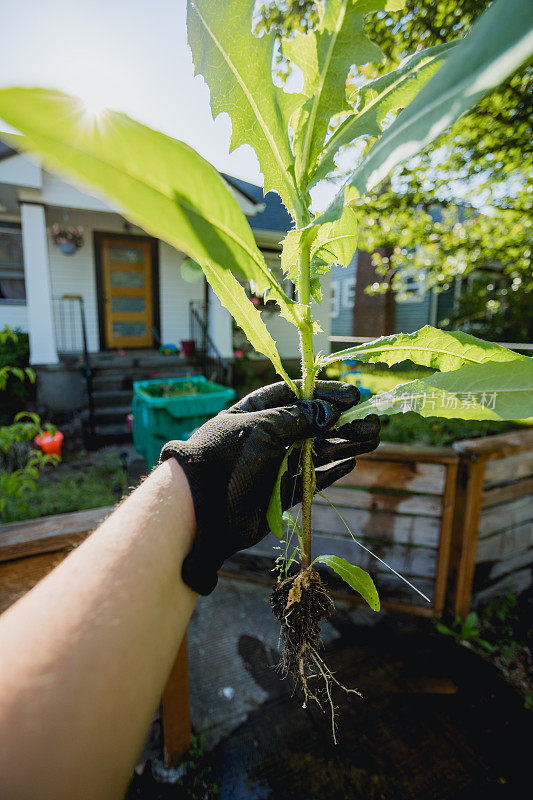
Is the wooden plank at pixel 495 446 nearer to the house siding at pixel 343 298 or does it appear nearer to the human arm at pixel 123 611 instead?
the human arm at pixel 123 611

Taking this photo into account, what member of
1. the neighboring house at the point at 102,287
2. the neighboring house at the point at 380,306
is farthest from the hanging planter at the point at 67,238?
the neighboring house at the point at 380,306

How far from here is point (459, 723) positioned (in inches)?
91.7

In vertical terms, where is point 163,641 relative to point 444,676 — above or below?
above

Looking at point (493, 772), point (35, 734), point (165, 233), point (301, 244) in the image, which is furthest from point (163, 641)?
point (493, 772)

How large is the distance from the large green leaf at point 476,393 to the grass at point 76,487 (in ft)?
13.3

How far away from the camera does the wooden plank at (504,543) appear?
9.95 ft

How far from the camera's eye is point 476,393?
2.56 feet

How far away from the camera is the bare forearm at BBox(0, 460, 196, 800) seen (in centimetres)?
56

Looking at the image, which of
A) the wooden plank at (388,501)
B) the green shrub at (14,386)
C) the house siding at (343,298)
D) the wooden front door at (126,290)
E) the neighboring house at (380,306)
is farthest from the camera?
the house siding at (343,298)

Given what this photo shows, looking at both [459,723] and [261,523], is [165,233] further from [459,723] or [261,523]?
[459,723]

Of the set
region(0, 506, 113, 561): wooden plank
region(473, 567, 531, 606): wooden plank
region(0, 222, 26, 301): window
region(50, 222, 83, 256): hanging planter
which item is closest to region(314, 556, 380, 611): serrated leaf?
region(0, 506, 113, 561): wooden plank

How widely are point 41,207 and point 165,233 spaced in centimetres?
908

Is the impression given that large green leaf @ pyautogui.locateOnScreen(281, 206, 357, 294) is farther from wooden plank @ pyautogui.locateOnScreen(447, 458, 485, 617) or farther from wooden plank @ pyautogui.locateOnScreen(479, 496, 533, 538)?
wooden plank @ pyautogui.locateOnScreen(479, 496, 533, 538)

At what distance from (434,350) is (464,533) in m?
2.50
